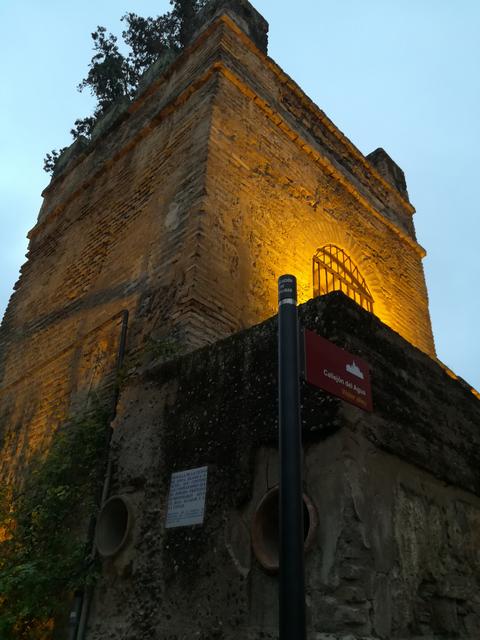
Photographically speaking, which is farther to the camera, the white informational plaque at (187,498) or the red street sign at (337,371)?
the white informational plaque at (187,498)

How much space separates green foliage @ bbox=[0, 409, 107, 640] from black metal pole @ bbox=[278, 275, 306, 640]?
105 inches

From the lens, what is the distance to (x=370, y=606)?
260cm

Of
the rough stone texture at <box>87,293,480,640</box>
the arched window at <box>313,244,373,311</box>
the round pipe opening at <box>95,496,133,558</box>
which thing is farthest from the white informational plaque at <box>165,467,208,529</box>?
the arched window at <box>313,244,373,311</box>

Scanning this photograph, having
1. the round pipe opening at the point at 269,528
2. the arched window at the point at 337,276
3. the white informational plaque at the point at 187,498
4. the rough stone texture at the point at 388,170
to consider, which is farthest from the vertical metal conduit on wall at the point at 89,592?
the rough stone texture at the point at 388,170

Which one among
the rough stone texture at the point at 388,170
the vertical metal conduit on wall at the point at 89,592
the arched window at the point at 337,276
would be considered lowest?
the vertical metal conduit on wall at the point at 89,592

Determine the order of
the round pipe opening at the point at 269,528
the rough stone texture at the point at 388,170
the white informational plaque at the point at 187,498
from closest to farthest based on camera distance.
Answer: the round pipe opening at the point at 269,528 < the white informational plaque at the point at 187,498 < the rough stone texture at the point at 388,170

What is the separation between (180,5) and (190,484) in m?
16.3

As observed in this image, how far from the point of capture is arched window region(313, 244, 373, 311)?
24.2ft

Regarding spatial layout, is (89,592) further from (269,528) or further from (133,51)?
(133,51)

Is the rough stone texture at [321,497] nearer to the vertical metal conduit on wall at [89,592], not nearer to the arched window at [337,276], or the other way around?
the vertical metal conduit on wall at [89,592]

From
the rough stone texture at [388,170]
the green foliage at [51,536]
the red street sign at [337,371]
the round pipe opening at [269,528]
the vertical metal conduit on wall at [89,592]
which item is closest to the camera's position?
the red street sign at [337,371]

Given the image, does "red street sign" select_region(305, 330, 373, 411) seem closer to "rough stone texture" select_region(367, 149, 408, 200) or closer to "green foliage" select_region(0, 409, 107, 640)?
"green foliage" select_region(0, 409, 107, 640)

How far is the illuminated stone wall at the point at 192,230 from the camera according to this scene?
228 inches

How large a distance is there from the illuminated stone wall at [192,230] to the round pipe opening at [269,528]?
2.19 metres
